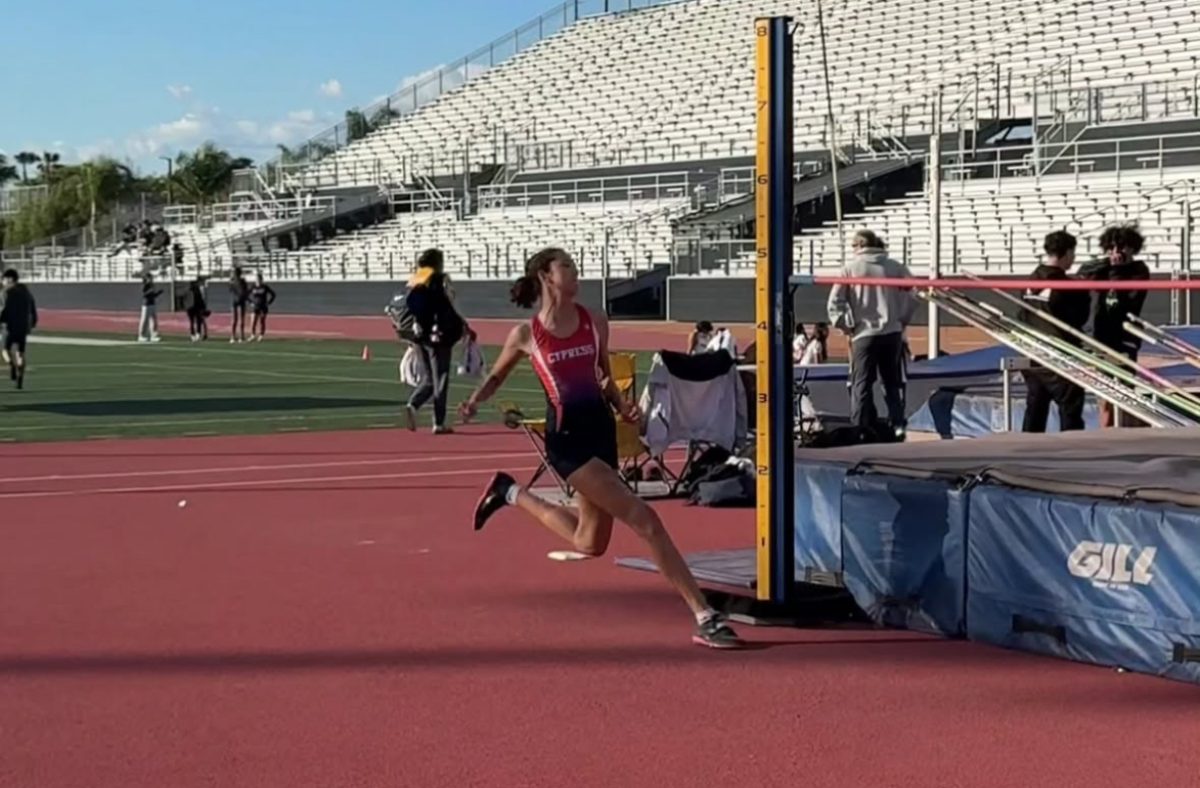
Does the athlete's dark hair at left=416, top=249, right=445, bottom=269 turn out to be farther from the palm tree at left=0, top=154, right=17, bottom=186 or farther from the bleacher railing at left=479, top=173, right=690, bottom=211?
the palm tree at left=0, top=154, right=17, bottom=186

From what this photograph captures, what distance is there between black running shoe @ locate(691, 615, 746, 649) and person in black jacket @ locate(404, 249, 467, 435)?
1073cm

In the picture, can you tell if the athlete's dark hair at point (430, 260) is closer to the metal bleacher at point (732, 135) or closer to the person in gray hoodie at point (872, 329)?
the person in gray hoodie at point (872, 329)

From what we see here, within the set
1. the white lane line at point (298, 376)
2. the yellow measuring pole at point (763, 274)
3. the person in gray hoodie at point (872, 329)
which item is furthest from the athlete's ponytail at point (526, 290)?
the white lane line at point (298, 376)

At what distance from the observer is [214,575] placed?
10031 mm

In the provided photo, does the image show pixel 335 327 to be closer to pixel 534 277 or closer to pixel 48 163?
pixel 534 277

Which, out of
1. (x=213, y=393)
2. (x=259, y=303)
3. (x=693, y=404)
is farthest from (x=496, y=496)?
(x=259, y=303)

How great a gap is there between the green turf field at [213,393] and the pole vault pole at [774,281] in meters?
6.51

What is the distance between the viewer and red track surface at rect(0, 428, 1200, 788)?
20.2 feet

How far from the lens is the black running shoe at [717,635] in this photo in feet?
26.0

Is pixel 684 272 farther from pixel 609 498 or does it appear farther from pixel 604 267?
pixel 609 498

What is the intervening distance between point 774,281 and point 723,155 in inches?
1838

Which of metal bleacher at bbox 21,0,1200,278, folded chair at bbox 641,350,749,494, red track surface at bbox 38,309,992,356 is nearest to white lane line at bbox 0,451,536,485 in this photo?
folded chair at bbox 641,350,749,494

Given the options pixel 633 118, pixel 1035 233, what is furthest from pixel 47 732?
pixel 633 118

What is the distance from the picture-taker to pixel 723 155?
54562mm
